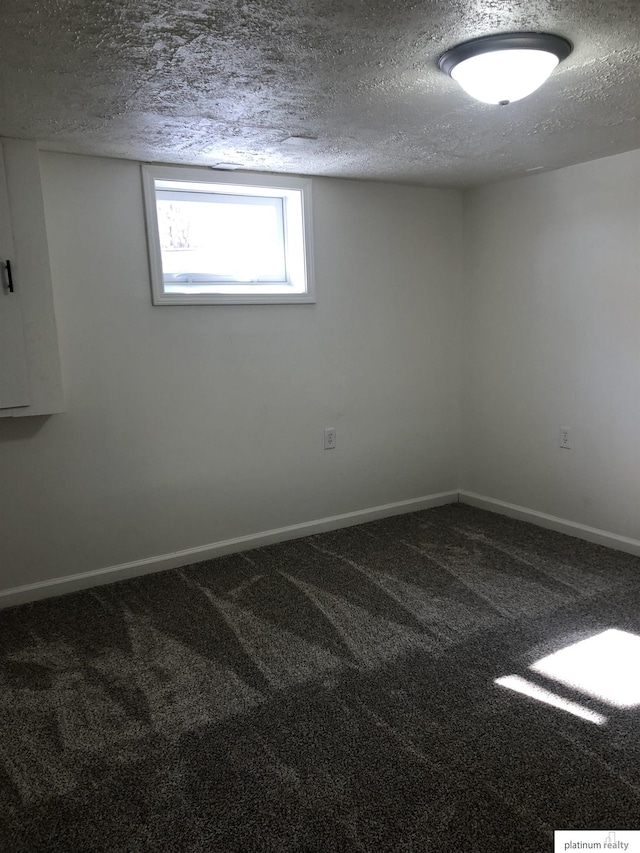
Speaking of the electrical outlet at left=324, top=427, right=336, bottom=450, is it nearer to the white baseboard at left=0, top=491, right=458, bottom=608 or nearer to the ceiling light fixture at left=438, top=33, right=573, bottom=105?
the white baseboard at left=0, top=491, right=458, bottom=608

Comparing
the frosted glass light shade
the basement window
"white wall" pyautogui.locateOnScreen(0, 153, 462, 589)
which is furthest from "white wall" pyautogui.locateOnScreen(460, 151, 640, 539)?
the frosted glass light shade

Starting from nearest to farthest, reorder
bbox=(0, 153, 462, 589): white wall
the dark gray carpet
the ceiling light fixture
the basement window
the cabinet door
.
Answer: the dark gray carpet, the ceiling light fixture, the cabinet door, bbox=(0, 153, 462, 589): white wall, the basement window

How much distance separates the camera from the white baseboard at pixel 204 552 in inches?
125

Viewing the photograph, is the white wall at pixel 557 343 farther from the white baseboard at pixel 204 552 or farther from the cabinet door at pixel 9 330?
the cabinet door at pixel 9 330

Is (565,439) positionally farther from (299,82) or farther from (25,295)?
(25,295)

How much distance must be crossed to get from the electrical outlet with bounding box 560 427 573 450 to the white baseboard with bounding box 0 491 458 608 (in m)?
0.99

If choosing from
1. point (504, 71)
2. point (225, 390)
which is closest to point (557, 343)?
point (225, 390)

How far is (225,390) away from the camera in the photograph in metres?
Answer: 3.60

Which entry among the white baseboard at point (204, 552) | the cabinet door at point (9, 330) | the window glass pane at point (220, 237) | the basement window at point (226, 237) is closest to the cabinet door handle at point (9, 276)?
the cabinet door at point (9, 330)

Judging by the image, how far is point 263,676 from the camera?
7.94 ft

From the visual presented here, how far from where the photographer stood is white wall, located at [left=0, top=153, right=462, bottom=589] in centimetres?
312

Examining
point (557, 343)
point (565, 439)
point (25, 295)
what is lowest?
point (565, 439)

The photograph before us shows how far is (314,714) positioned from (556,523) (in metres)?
2.34

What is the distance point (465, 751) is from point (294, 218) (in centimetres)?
298
